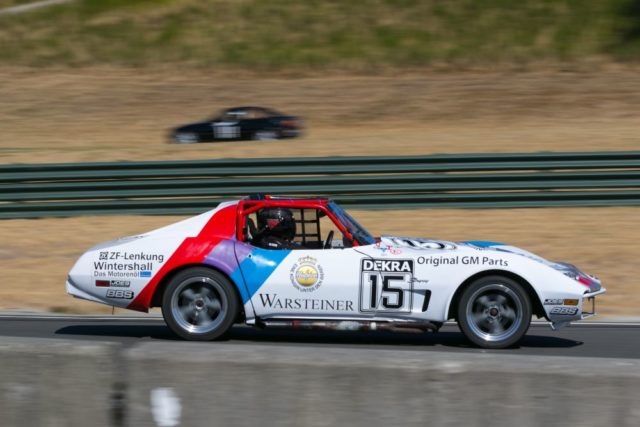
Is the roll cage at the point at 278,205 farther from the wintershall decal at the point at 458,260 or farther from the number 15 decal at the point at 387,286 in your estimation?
the wintershall decal at the point at 458,260

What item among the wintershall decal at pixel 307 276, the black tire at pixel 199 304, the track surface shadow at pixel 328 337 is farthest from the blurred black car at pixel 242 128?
the wintershall decal at pixel 307 276

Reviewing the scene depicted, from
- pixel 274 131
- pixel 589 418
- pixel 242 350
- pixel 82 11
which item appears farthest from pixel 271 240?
pixel 82 11

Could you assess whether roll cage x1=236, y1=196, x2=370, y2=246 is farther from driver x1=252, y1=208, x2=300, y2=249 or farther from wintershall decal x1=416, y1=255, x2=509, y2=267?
wintershall decal x1=416, y1=255, x2=509, y2=267

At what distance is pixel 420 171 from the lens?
48.0 ft

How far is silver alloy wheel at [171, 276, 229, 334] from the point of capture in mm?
7996

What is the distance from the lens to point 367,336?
870cm

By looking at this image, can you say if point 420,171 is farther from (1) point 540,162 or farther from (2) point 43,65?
(2) point 43,65

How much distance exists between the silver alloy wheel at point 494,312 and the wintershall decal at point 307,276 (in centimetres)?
117

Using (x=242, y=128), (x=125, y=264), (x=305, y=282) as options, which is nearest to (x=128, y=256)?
(x=125, y=264)

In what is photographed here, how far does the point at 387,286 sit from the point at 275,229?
1.11 metres

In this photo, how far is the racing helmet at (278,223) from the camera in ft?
27.2

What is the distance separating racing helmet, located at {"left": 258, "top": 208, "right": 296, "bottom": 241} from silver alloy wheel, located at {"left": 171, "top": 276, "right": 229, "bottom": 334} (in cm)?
67

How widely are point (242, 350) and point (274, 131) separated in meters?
17.7

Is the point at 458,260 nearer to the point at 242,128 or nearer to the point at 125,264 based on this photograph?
the point at 125,264
